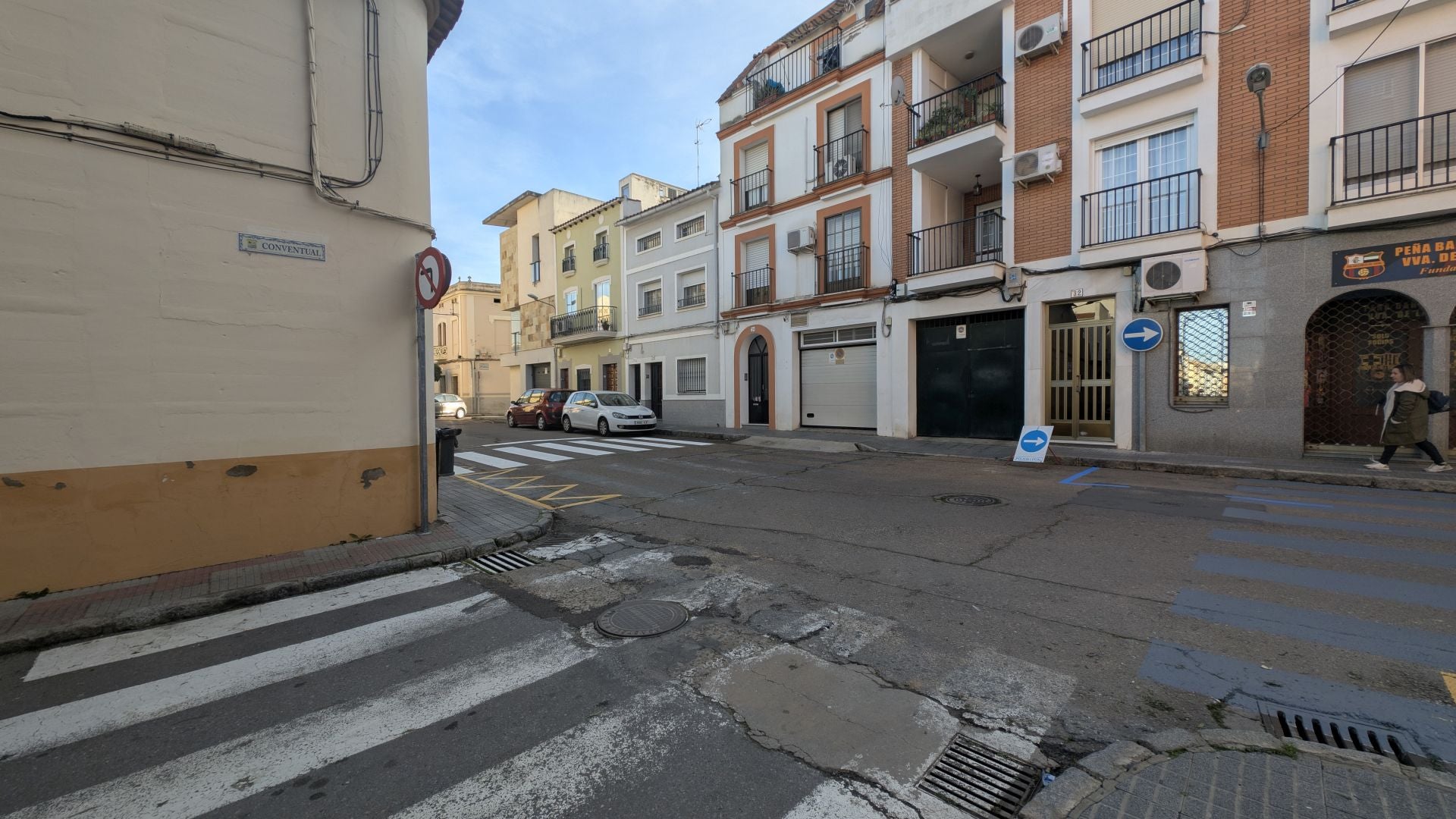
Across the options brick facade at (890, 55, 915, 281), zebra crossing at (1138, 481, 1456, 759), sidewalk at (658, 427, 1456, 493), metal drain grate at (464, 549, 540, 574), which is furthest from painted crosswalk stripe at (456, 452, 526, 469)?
zebra crossing at (1138, 481, 1456, 759)

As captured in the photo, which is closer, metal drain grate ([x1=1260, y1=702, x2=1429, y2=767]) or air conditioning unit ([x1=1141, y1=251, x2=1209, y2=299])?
metal drain grate ([x1=1260, y1=702, x2=1429, y2=767])

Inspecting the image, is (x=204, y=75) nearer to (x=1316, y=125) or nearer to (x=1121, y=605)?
(x=1121, y=605)

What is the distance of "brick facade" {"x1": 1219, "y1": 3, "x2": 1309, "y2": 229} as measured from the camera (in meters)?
9.75

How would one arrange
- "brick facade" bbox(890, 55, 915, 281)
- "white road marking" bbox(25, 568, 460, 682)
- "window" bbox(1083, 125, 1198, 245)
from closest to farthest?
"white road marking" bbox(25, 568, 460, 682) → "window" bbox(1083, 125, 1198, 245) → "brick facade" bbox(890, 55, 915, 281)

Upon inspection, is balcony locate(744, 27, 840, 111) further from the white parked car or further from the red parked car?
the red parked car

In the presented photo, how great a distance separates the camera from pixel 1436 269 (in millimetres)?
8727

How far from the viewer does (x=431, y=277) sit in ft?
Answer: 19.1

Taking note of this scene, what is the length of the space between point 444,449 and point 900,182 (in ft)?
44.2

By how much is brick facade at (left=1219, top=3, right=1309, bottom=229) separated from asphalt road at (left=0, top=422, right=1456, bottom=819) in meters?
6.60

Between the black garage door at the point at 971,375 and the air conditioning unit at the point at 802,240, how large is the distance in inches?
169

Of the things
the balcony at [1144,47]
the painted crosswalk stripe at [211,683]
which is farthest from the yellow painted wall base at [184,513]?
the balcony at [1144,47]

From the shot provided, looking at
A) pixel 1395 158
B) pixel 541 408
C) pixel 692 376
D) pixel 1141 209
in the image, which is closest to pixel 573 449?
pixel 541 408

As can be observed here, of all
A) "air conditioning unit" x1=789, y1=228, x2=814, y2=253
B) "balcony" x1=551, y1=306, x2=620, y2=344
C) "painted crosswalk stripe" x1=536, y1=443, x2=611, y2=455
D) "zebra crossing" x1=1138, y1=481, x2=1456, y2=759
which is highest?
"air conditioning unit" x1=789, y1=228, x2=814, y2=253

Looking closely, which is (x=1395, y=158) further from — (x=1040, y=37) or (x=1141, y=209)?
(x=1040, y=37)
